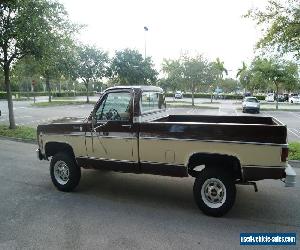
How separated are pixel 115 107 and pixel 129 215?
7.03ft

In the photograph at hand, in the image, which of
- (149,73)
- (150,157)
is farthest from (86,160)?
(149,73)

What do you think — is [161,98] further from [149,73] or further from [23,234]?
[149,73]

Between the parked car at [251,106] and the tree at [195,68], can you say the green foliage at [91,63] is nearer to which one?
the tree at [195,68]

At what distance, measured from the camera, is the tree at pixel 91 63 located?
41812mm

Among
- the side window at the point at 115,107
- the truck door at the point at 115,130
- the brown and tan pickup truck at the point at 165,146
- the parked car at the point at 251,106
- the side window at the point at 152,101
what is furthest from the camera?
the parked car at the point at 251,106

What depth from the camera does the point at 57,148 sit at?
290 inches

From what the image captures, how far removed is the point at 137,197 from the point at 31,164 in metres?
4.22

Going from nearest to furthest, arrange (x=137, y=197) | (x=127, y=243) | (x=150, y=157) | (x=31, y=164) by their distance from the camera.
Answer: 1. (x=127, y=243)
2. (x=150, y=157)
3. (x=137, y=197)
4. (x=31, y=164)

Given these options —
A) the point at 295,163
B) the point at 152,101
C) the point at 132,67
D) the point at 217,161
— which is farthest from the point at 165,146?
the point at 132,67

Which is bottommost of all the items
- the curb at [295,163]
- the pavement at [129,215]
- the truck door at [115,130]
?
the pavement at [129,215]

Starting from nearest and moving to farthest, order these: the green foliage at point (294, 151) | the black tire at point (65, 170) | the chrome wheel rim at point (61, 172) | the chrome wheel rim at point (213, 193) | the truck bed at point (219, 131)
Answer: the truck bed at point (219, 131) < the chrome wheel rim at point (213, 193) < the black tire at point (65, 170) < the chrome wheel rim at point (61, 172) < the green foliage at point (294, 151)

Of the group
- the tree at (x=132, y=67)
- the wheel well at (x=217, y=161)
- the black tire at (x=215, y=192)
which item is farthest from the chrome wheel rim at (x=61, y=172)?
the tree at (x=132, y=67)

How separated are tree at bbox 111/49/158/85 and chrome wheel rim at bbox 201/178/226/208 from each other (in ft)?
122

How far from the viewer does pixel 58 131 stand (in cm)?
714
